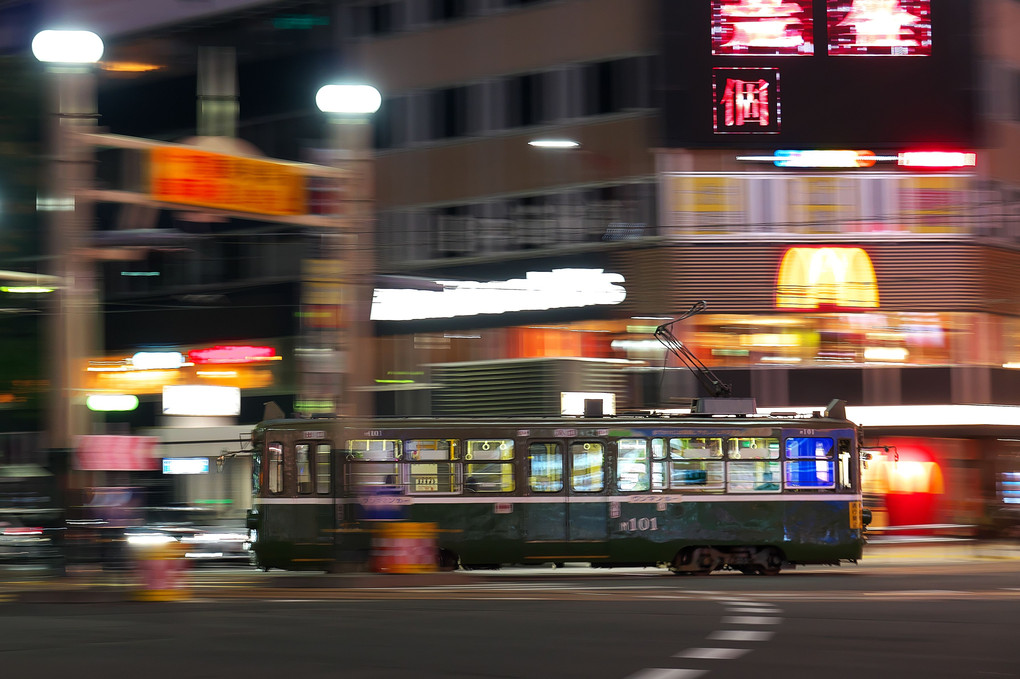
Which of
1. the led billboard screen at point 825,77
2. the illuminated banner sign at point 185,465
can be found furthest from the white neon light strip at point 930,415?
the illuminated banner sign at point 185,465

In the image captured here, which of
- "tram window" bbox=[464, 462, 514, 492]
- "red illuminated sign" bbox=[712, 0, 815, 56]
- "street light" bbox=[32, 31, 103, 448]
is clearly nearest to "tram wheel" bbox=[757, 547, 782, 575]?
"tram window" bbox=[464, 462, 514, 492]

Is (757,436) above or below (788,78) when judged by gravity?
below

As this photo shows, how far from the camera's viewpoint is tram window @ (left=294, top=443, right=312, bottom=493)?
26406mm

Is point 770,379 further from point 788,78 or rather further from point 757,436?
point 757,436

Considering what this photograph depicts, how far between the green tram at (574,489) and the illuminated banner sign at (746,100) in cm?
1082

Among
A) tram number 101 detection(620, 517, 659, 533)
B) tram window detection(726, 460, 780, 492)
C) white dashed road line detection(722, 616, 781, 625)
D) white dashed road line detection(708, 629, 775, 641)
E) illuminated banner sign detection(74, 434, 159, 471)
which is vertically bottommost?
tram number 101 detection(620, 517, 659, 533)

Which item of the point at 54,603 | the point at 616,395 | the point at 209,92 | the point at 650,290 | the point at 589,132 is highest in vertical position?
the point at 209,92

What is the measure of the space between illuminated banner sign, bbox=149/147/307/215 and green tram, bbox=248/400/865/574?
560 cm

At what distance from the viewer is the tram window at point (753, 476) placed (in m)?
26.6

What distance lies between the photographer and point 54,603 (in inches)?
693

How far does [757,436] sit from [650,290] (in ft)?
31.3

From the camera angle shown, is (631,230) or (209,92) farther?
(209,92)

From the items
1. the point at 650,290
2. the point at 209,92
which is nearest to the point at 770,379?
the point at 650,290

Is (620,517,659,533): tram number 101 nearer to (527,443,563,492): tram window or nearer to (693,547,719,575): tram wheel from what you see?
(693,547,719,575): tram wheel
